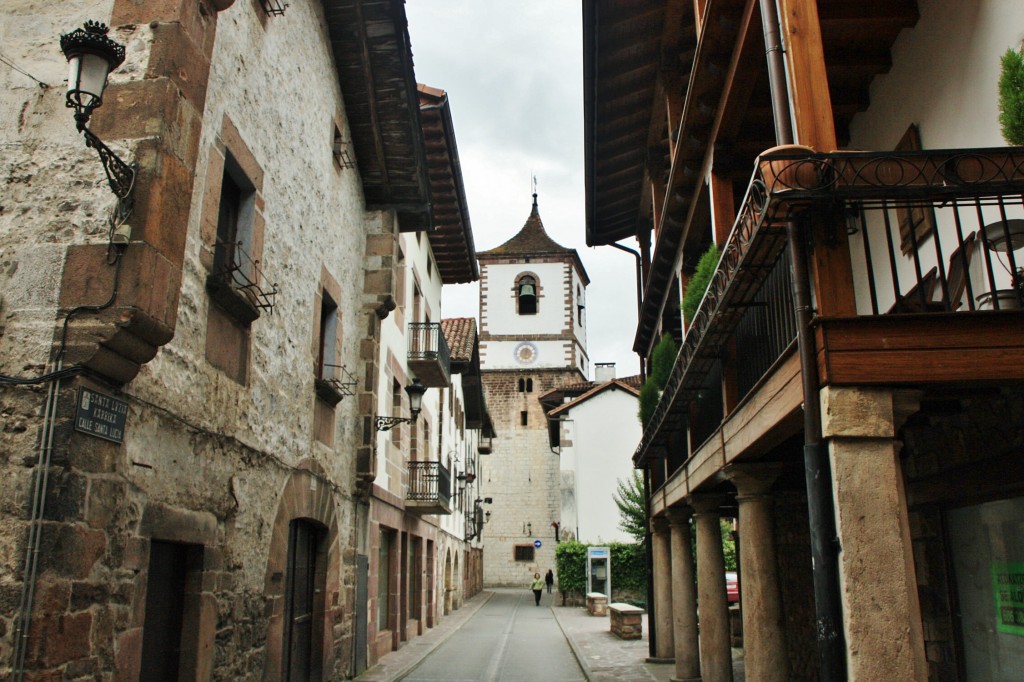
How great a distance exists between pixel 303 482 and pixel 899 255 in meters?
6.40

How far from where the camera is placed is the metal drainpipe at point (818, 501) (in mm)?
4281

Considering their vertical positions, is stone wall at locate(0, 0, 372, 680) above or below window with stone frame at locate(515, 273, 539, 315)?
below

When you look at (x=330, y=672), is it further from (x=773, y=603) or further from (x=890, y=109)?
(x=890, y=109)

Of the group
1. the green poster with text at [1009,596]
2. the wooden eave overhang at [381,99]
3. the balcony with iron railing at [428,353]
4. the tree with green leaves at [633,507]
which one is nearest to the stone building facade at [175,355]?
the wooden eave overhang at [381,99]

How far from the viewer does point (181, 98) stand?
18.9ft

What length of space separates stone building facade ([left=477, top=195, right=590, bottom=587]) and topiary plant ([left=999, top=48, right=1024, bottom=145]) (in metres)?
37.6

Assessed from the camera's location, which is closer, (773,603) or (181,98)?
(181,98)

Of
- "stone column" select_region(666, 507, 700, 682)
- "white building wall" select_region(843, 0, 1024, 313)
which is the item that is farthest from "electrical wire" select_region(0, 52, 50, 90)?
"stone column" select_region(666, 507, 700, 682)

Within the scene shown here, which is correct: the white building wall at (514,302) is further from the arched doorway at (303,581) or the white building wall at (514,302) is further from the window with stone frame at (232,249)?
the window with stone frame at (232,249)

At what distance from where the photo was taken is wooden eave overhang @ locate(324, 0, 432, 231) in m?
11.2

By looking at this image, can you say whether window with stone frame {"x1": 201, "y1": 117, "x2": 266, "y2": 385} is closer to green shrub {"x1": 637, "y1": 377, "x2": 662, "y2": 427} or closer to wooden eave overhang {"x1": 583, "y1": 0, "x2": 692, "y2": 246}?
wooden eave overhang {"x1": 583, "y1": 0, "x2": 692, "y2": 246}

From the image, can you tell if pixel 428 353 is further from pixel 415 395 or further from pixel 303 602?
pixel 303 602

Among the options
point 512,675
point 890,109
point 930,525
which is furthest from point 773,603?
point 512,675

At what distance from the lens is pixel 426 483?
1770 centimetres
